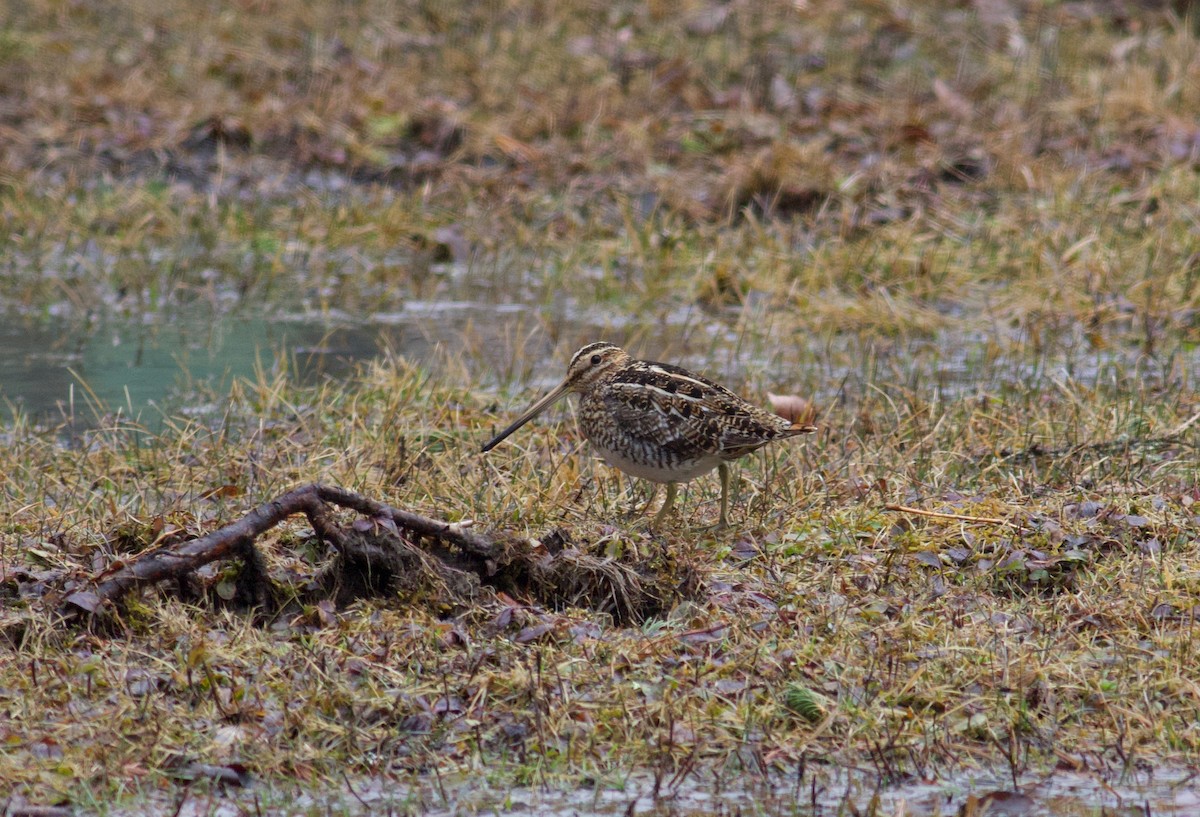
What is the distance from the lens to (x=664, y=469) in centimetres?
552

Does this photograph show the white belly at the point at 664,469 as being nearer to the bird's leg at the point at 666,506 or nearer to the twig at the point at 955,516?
the bird's leg at the point at 666,506

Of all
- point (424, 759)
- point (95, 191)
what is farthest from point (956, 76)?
point (424, 759)

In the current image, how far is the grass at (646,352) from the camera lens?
4.25 meters

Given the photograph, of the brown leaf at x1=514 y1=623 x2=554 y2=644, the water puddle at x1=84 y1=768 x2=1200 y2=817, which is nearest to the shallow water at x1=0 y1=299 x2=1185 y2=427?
the brown leaf at x1=514 y1=623 x2=554 y2=644

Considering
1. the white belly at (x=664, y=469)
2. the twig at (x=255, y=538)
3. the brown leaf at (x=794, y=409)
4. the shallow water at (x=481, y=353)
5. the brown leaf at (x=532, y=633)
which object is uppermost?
the twig at (x=255, y=538)

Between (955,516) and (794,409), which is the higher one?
(955,516)

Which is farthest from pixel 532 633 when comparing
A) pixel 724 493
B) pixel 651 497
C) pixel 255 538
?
pixel 651 497

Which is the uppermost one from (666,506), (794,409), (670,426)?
(670,426)

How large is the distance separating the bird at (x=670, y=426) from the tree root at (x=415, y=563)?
0.55 m

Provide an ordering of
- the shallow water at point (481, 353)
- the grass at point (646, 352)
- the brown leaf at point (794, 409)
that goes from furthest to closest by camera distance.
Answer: the shallow water at point (481, 353) → the brown leaf at point (794, 409) → the grass at point (646, 352)

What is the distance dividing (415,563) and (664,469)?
3.32 ft

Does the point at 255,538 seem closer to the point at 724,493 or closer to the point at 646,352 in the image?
the point at 724,493

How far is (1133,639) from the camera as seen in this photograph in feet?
15.2

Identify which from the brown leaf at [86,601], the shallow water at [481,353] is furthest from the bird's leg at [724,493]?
the brown leaf at [86,601]
